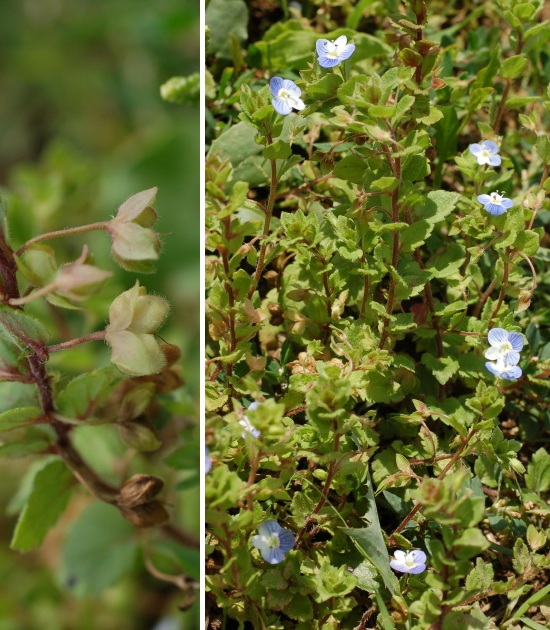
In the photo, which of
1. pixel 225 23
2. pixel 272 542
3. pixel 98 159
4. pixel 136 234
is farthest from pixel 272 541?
pixel 225 23

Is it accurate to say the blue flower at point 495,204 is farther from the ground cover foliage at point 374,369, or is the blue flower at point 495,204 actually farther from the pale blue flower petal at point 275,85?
the pale blue flower petal at point 275,85

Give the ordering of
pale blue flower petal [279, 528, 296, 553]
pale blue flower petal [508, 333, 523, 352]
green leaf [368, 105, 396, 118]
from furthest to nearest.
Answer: pale blue flower petal [508, 333, 523, 352] → pale blue flower petal [279, 528, 296, 553] → green leaf [368, 105, 396, 118]

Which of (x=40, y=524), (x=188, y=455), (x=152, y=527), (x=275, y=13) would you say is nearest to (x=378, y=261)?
(x=188, y=455)

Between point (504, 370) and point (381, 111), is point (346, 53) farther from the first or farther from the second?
point (504, 370)

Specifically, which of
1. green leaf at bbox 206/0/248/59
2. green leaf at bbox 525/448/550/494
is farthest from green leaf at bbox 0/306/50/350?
green leaf at bbox 206/0/248/59

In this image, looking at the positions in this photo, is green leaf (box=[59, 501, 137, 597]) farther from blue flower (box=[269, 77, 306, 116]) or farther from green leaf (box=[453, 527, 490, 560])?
blue flower (box=[269, 77, 306, 116])

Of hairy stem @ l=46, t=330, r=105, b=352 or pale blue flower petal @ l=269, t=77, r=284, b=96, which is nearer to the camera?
hairy stem @ l=46, t=330, r=105, b=352
